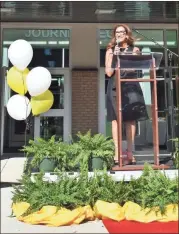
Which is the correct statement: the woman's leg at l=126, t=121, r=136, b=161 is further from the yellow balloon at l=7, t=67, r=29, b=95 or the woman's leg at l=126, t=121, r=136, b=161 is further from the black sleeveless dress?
the yellow balloon at l=7, t=67, r=29, b=95

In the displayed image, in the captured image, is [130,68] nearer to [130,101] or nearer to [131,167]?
[130,101]

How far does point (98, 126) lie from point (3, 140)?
252 cm

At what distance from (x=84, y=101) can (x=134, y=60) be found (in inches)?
165

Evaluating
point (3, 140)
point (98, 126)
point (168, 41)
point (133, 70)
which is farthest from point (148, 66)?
point (3, 140)

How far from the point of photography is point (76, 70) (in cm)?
882

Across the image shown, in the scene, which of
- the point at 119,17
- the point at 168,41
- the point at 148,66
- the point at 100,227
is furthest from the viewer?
the point at 168,41

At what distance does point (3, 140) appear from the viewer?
29.4 feet

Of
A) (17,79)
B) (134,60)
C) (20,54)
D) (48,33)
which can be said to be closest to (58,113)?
(48,33)

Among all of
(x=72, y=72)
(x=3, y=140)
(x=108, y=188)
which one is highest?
(x=72, y=72)

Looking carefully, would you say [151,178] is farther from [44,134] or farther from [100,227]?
[44,134]

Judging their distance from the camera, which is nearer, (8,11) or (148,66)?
(148,66)

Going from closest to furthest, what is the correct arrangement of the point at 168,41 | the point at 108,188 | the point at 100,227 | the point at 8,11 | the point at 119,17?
the point at 100,227, the point at 108,188, the point at 8,11, the point at 119,17, the point at 168,41

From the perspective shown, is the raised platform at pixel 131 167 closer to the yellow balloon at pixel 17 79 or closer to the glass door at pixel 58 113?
the yellow balloon at pixel 17 79

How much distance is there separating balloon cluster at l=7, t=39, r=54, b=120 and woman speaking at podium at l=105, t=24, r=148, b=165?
102cm
